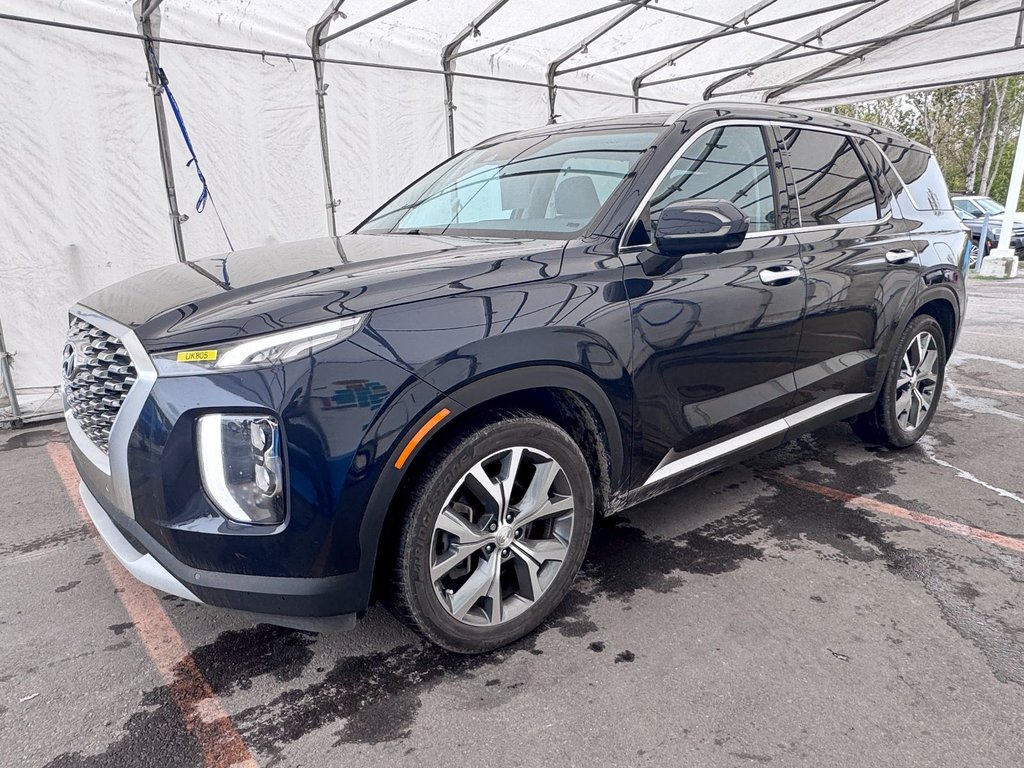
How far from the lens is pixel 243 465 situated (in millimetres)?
1789

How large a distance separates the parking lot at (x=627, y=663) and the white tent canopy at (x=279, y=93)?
9.74 feet

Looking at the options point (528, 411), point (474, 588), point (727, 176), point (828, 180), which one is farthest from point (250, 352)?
point (828, 180)

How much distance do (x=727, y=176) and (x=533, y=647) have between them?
2.00 metres

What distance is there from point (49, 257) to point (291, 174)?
212 cm

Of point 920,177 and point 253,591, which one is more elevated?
point 920,177

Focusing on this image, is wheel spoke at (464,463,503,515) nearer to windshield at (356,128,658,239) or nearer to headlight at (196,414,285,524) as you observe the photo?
headlight at (196,414,285,524)

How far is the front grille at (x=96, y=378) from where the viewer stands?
6.46 ft

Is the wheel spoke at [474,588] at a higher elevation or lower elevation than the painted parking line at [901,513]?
higher

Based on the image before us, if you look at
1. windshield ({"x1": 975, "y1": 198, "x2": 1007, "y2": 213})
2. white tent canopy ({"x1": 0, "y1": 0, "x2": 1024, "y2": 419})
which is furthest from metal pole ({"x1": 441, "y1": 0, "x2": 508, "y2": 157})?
windshield ({"x1": 975, "y1": 198, "x2": 1007, "y2": 213})

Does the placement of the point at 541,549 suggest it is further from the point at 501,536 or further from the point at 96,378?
the point at 96,378

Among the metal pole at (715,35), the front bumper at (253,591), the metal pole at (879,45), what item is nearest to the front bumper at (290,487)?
the front bumper at (253,591)

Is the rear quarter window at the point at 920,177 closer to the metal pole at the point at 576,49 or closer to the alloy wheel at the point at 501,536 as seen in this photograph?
the alloy wheel at the point at 501,536

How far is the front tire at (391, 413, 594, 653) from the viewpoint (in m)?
2.00

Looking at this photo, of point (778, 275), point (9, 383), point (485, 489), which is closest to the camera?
point (485, 489)
